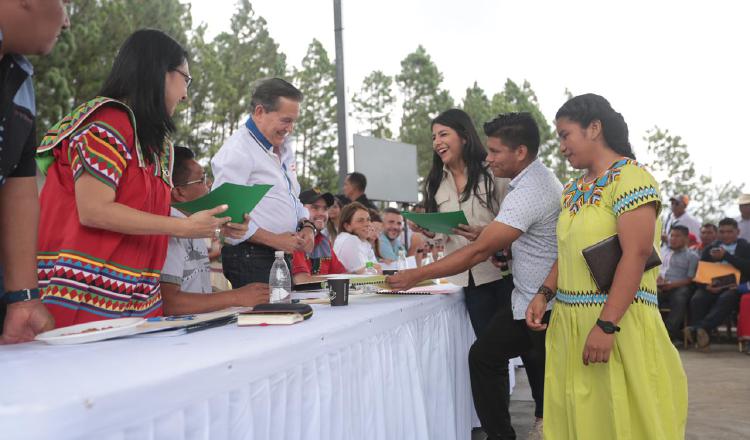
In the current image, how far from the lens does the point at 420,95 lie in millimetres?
30641

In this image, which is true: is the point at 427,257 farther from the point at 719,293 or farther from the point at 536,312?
the point at 536,312

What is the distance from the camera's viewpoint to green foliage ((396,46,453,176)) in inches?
1182

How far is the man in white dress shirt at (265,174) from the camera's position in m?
2.33

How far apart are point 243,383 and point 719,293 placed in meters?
7.05

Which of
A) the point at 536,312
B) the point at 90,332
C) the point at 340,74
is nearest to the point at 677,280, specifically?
the point at 340,74

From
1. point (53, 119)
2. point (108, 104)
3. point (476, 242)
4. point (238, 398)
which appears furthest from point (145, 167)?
point (53, 119)

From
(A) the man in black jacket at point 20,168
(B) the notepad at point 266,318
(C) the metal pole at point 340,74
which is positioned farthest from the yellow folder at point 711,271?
(A) the man in black jacket at point 20,168

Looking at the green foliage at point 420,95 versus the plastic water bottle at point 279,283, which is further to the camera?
the green foliage at point 420,95

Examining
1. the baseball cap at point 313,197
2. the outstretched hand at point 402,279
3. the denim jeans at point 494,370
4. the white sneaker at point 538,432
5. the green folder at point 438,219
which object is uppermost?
the baseball cap at point 313,197

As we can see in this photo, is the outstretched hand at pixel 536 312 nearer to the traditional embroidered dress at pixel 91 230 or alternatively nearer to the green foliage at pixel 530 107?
the traditional embroidered dress at pixel 91 230

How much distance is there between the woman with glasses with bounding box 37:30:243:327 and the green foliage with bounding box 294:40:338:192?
25.5m

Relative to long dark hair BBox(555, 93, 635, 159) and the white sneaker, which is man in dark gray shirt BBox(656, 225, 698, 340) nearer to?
the white sneaker

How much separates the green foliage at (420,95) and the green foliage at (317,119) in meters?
4.55

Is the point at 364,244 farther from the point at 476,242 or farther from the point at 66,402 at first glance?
the point at 66,402
